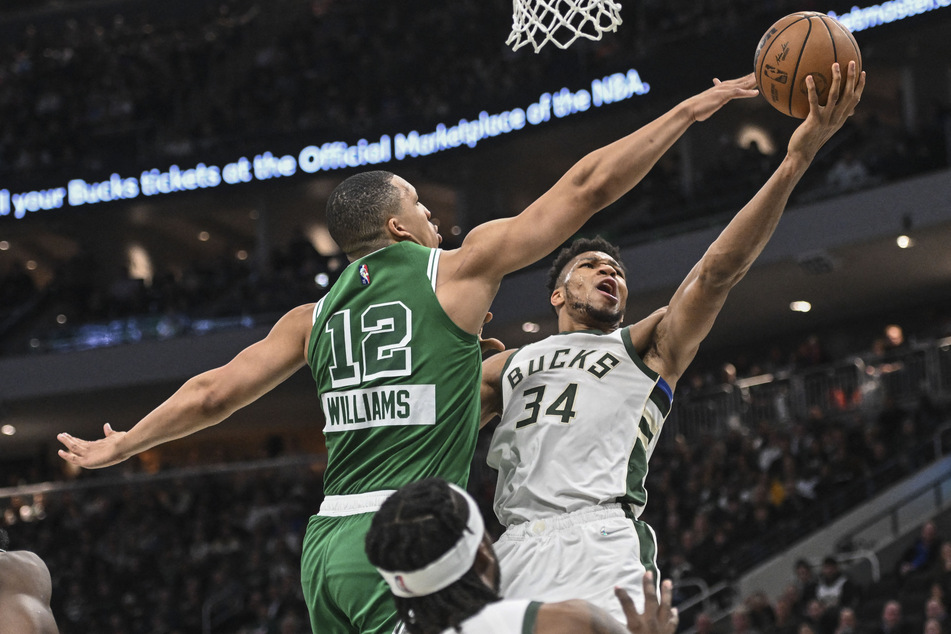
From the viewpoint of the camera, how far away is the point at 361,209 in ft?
14.1

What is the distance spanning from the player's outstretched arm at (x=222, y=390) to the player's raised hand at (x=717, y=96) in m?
1.55

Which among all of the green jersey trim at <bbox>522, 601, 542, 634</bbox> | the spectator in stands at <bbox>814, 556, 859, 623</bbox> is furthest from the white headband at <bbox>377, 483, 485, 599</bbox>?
the spectator in stands at <bbox>814, 556, 859, 623</bbox>

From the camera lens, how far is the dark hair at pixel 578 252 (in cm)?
511

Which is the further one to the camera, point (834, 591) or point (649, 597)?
point (834, 591)

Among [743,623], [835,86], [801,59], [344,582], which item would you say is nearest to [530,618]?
[344,582]

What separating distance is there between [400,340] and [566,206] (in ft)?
2.30

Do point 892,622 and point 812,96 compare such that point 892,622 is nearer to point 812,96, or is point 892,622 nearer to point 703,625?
point 703,625

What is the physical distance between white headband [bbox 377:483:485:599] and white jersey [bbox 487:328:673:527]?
58.3 inches

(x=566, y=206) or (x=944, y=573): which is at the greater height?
(x=566, y=206)

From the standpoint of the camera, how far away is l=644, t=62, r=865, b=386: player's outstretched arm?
4238 mm

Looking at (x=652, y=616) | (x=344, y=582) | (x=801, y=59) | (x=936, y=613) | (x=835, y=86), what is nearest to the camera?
(x=652, y=616)

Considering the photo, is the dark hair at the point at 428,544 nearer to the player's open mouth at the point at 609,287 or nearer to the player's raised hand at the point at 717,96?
the player's raised hand at the point at 717,96

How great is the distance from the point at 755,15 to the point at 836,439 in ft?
28.2

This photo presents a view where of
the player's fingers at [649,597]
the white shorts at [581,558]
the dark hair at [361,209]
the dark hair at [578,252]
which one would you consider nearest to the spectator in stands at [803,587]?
the dark hair at [578,252]
